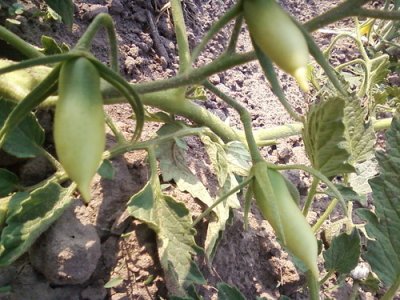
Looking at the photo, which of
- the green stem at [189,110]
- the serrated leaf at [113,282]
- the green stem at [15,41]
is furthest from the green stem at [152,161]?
the green stem at [15,41]

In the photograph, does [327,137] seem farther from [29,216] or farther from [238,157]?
[29,216]

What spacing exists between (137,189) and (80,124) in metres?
0.71

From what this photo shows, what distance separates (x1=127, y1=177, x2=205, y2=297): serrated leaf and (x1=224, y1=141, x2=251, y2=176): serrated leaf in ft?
0.54

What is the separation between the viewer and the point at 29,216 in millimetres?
1063

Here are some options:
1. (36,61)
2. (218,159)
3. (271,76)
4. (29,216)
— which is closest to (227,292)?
Result: (218,159)

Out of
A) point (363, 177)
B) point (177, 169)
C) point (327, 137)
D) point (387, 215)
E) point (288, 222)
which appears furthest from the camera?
point (363, 177)

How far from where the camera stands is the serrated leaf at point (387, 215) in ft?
3.51

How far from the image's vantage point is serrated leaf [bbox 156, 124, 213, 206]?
Result: 51.4 inches

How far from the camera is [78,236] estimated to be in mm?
1131

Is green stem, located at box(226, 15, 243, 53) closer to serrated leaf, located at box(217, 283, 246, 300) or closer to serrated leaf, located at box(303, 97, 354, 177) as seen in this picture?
serrated leaf, located at box(303, 97, 354, 177)

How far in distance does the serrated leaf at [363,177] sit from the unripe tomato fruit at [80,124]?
95 centimetres

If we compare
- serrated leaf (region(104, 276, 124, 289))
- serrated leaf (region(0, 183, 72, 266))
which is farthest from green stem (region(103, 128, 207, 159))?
serrated leaf (region(104, 276, 124, 289))

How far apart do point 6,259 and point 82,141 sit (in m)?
0.49

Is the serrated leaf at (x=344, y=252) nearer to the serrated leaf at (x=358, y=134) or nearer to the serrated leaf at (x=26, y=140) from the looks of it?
the serrated leaf at (x=358, y=134)
